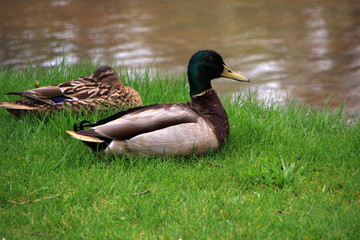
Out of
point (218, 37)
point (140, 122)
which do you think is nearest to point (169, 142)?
point (140, 122)

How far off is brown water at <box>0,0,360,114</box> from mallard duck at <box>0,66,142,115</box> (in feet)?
5.01

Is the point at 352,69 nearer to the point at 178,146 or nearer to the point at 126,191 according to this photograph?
the point at 178,146

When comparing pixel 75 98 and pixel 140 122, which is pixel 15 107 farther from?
pixel 140 122

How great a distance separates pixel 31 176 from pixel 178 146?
121 centimetres

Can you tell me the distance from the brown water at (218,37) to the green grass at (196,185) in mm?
1642

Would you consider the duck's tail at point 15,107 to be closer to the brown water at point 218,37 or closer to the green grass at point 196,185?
the green grass at point 196,185

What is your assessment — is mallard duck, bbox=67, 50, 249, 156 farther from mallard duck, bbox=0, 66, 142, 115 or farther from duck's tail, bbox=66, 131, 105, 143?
mallard duck, bbox=0, 66, 142, 115

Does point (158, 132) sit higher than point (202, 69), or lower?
lower

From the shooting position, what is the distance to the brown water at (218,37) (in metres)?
7.42

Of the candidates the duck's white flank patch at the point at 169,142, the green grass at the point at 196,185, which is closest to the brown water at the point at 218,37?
the green grass at the point at 196,185

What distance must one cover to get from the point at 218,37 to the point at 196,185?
17.3 feet

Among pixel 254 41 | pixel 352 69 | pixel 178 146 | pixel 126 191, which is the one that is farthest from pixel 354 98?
pixel 126 191

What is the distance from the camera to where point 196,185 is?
429cm

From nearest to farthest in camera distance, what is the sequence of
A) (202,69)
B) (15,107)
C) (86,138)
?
(86,138), (202,69), (15,107)
